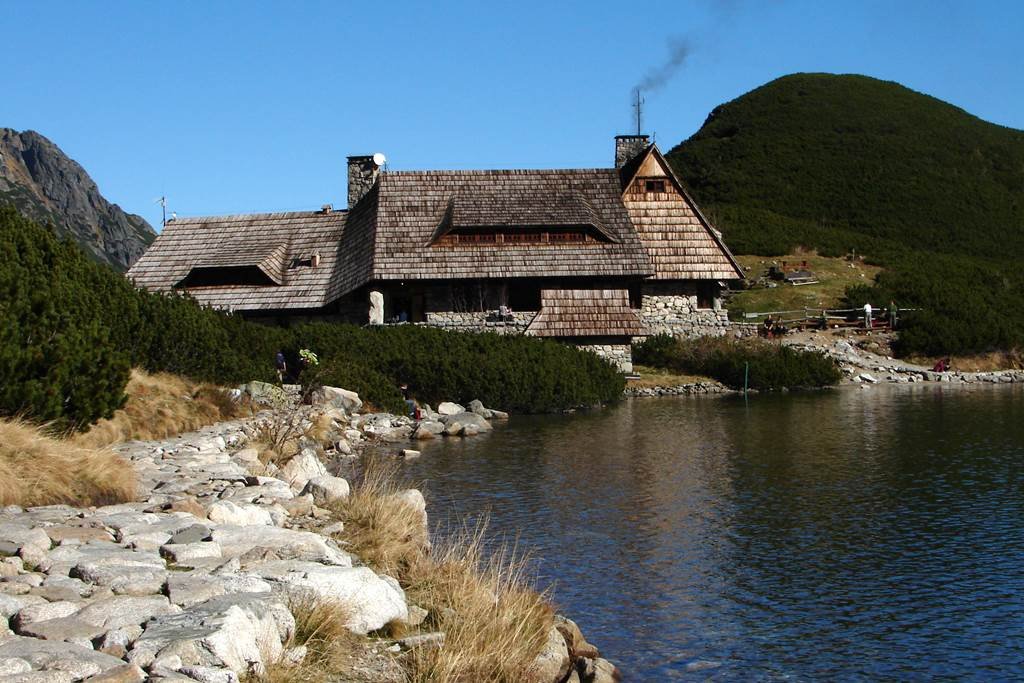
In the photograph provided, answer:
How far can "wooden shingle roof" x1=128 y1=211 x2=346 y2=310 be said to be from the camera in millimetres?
43156

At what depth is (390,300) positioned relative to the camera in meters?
42.8

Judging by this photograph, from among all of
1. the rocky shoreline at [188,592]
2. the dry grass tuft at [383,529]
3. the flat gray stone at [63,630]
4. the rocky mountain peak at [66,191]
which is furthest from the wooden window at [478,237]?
the rocky mountain peak at [66,191]

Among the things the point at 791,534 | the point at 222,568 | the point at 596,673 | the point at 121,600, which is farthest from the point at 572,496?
the point at 121,600

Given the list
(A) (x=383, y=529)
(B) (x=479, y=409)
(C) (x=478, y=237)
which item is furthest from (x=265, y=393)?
(C) (x=478, y=237)

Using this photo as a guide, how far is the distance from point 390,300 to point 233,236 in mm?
8143

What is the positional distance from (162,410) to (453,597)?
12016 mm

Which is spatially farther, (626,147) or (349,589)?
(626,147)

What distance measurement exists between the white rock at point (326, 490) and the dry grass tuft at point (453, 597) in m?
0.47

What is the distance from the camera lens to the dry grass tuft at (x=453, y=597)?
9.00m

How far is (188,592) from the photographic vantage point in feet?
27.6

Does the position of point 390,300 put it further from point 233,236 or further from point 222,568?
point 222,568

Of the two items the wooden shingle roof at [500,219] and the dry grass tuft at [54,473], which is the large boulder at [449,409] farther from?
the dry grass tuft at [54,473]

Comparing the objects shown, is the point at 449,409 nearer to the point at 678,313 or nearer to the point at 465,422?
the point at 465,422

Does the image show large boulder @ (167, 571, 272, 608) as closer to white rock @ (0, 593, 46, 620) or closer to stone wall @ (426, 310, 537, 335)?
white rock @ (0, 593, 46, 620)
